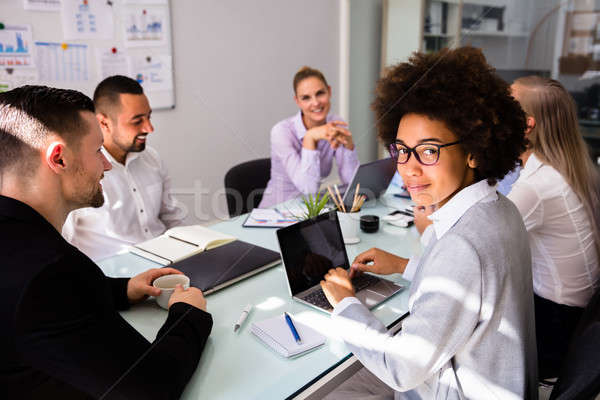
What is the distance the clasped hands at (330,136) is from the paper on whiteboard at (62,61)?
4.79 feet

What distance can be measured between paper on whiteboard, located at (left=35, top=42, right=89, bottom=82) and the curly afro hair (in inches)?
93.3

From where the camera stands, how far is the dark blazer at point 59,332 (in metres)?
0.81

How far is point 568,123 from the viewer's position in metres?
1.71

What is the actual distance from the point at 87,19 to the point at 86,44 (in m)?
0.15

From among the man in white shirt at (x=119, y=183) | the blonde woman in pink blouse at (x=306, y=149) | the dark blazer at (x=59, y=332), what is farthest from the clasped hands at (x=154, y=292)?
the blonde woman in pink blouse at (x=306, y=149)

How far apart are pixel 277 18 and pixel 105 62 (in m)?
1.62

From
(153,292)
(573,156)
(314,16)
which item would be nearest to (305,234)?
(153,292)

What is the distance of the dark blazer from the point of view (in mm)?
812

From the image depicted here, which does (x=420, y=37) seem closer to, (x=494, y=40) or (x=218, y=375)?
(x=494, y=40)

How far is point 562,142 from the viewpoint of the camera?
5.55 feet

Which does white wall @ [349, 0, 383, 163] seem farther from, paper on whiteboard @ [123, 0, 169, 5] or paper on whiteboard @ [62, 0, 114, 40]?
paper on whiteboard @ [62, 0, 114, 40]

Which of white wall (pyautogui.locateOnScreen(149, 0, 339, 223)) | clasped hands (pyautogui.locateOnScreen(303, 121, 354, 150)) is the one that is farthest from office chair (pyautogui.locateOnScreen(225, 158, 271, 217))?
white wall (pyautogui.locateOnScreen(149, 0, 339, 223))

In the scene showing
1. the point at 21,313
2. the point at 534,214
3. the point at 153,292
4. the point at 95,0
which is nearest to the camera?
the point at 21,313

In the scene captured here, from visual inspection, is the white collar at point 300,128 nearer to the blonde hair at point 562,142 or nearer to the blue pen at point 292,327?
the blonde hair at point 562,142
